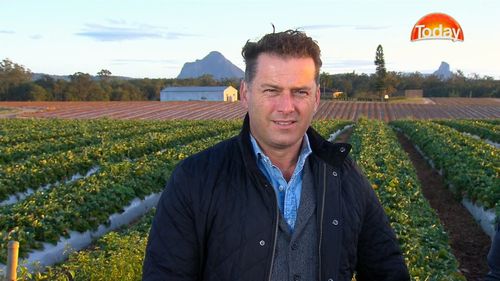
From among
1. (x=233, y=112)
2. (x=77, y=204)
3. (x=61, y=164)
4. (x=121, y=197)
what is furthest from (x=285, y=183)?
(x=233, y=112)

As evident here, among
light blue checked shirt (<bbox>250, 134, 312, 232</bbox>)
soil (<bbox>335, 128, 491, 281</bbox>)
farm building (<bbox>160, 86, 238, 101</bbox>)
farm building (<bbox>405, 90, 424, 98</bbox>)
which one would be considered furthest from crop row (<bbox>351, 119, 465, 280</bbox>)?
farm building (<bbox>405, 90, 424, 98</bbox>)

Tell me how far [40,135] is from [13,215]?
13.6 meters

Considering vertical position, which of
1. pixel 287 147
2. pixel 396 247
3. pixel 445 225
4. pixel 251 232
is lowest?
pixel 445 225

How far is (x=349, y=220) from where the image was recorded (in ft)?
7.80

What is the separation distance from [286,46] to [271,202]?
26.9 inches

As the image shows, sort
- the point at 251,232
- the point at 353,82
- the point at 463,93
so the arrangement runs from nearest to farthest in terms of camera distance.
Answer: the point at 251,232 < the point at 463,93 < the point at 353,82

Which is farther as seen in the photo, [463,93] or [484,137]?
[463,93]

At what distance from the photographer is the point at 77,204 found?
28.7 feet

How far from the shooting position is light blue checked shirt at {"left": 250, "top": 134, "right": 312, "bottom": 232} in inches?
93.5

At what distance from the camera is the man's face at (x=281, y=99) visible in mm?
2266

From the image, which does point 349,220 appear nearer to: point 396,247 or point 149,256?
point 396,247

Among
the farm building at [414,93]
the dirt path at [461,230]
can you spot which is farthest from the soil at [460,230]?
the farm building at [414,93]

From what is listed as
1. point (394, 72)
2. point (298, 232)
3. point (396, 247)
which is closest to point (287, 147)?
point (298, 232)

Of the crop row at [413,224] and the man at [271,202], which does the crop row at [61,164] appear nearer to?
the crop row at [413,224]
